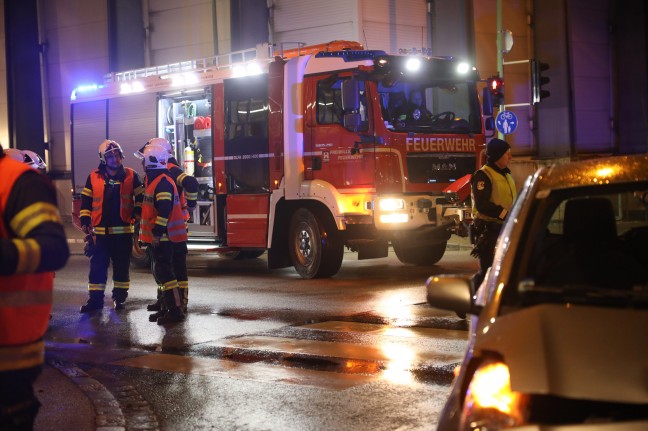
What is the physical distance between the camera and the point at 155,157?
10.9 meters

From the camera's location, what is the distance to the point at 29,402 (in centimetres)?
356

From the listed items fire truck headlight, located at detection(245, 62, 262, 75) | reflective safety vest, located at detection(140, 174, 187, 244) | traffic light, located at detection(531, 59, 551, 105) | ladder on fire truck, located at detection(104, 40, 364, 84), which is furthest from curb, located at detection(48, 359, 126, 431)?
traffic light, located at detection(531, 59, 551, 105)

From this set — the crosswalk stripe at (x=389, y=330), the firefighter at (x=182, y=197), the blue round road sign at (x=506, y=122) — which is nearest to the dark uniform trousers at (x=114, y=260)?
the firefighter at (x=182, y=197)

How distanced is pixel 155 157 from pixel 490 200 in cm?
366

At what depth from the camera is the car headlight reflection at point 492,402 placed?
10.5ft

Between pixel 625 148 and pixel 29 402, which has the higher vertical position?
pixel 625 148

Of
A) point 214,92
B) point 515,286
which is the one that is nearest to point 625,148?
point 214,92

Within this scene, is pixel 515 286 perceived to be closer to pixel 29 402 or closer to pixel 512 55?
pixel 29 402

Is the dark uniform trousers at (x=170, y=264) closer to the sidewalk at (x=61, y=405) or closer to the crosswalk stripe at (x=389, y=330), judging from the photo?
the crosswalk stripe at (x=389, y=330)

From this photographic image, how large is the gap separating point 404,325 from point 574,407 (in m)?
7.00

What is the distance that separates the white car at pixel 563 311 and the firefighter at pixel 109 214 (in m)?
7.88

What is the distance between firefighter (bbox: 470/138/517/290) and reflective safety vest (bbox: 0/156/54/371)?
6.28 metres

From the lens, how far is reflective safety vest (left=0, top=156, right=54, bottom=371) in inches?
139

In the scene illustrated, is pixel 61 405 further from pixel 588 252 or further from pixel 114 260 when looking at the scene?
pixel 114 260
